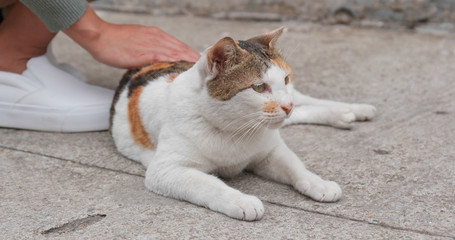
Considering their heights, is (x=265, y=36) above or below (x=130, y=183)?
above

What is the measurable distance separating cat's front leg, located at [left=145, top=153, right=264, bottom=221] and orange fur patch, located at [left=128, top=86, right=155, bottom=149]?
0.23 m

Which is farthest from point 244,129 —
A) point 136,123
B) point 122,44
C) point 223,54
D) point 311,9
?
point 311,9

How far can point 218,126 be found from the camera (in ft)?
7.40

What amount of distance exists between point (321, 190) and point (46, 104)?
1.58 metres

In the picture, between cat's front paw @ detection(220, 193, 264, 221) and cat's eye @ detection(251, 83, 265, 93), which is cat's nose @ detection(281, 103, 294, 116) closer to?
cat's eye @ detection(251, 83, 265, 93)

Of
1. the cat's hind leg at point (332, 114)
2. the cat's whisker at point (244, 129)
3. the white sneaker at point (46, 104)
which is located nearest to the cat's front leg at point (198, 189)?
the cat's whisker at point (244, 129)

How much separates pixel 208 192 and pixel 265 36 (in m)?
0.69

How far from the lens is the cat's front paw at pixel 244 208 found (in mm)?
2043

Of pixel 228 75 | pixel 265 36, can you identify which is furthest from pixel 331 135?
pixel 228 75

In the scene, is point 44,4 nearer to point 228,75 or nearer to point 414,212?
point 228,75

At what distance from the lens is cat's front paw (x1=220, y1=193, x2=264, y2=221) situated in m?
2.04

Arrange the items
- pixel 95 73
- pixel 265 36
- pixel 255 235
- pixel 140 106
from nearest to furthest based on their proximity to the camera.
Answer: pixel 255 235 < pixel 265 36 < pixel 140 106 < pixel 95 73

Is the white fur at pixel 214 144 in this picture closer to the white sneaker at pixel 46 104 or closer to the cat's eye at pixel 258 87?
the cat's eye at pixel 258 87

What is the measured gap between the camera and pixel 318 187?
2.23 m
